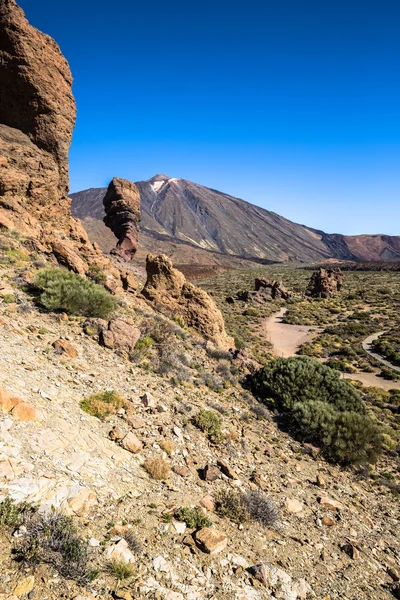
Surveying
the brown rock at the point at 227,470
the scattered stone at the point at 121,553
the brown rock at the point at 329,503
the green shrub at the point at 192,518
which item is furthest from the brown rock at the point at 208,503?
the brown rock at the point at 329,503

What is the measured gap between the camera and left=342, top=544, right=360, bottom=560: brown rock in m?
5.07

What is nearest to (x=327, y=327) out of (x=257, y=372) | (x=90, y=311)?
(x=257, y=372)

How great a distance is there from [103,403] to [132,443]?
1042 millimetres

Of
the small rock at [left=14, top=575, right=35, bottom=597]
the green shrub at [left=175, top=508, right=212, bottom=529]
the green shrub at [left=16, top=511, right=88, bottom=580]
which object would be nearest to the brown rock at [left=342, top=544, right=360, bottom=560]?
the green shrub at [left=175, top=508, right=212, bottom=529]

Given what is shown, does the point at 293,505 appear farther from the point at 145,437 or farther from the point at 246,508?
the point at 145,437

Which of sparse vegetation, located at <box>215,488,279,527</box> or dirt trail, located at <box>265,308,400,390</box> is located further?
dirt trail, located at <box>265,308,400,390</box>

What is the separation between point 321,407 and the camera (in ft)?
32.0

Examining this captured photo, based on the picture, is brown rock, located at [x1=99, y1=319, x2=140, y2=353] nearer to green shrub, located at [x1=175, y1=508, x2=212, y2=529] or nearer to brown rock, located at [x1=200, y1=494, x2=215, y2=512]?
brown rock, located at [x1=200, y1=494, x2=215, y2=512]

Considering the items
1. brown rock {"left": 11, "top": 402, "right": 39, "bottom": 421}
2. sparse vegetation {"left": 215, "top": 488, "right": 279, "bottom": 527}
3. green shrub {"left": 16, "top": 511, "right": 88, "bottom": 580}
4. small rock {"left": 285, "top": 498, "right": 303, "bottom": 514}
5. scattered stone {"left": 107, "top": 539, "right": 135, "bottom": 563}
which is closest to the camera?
green shrub {"left": 16, "top": 511, "right": 88, "bottom": 580}

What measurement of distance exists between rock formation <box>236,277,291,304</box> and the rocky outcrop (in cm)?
2970

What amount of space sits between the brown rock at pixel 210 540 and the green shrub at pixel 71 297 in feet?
23.1

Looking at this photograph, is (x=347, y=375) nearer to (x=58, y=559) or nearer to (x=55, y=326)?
(x=55, y=326)

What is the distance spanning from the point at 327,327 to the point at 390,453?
22.7 m

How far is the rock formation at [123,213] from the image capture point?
34.1 metres
